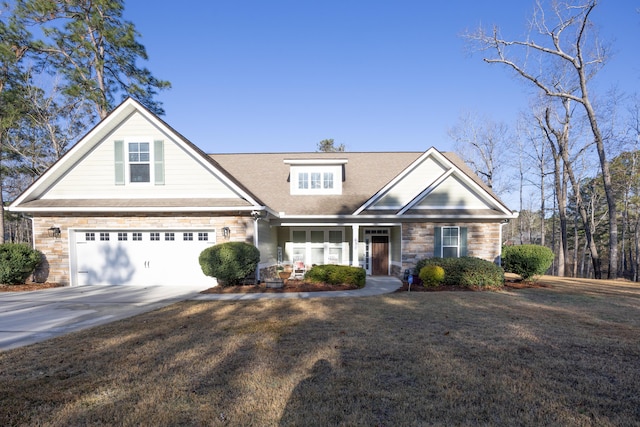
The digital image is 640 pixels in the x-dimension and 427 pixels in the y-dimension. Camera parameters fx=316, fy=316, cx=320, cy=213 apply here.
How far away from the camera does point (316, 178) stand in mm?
15570

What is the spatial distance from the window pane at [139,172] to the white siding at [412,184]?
9.33 m

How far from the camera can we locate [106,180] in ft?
40.2

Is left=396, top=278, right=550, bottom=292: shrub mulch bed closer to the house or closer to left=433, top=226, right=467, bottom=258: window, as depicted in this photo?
the house

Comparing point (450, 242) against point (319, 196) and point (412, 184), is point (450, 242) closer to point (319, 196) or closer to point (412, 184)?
point (412, 184)

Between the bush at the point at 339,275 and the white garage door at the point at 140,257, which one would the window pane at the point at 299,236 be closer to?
the bush at the point at 339,275

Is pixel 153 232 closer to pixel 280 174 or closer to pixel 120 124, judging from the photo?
pixel 120 124

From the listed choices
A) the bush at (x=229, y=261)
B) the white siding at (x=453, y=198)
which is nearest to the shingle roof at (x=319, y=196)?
the white siding at (x=453, y=198)

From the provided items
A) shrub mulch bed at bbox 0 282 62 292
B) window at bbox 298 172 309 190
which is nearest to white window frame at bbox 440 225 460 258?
window at bbox 298 172 309 190

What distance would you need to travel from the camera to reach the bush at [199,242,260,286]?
34.7ft

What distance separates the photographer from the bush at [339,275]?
37.4ft

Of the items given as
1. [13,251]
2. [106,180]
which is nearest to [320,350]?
[106,180]

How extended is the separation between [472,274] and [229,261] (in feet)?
28.4

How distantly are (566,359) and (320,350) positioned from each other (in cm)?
356

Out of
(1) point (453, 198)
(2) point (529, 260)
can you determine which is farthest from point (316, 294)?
(2) point (529, 260)
